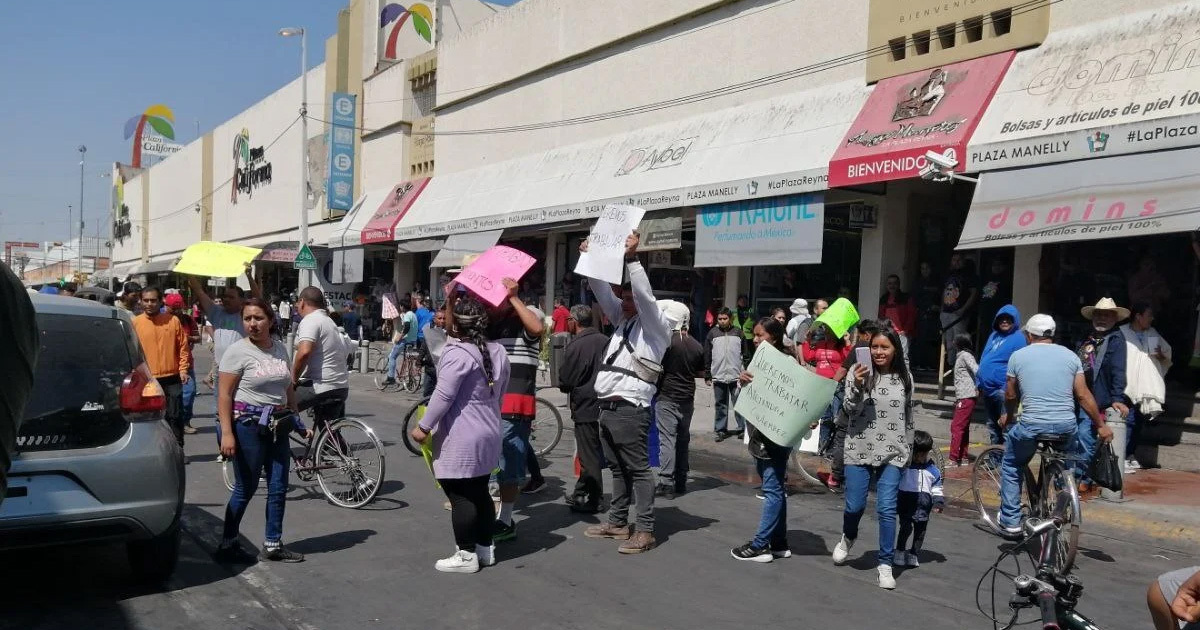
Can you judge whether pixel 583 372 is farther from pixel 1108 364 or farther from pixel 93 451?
pixel 1108 364

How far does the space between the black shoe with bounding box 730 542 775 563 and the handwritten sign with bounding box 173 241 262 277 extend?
4.69 meters

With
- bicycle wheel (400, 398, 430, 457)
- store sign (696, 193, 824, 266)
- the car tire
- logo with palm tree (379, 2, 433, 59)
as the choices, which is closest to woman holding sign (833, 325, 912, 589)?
the car tire

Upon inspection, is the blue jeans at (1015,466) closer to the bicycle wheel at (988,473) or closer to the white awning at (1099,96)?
the bicycle wheel at (988,473)

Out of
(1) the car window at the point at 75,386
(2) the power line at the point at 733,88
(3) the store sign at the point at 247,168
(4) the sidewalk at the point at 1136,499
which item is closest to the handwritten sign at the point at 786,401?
(4) the sidewalk at the point at 1136,499

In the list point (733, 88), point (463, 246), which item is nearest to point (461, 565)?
point (733, 88)

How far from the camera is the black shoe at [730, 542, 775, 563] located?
6.10m

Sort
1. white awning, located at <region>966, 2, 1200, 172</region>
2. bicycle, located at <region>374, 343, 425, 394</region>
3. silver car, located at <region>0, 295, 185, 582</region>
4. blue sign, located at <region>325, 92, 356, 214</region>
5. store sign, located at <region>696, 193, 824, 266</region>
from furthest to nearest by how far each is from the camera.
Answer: blue sign, located at <region>325, 92, 356, 214</region> → bicycle, located at <region>374, 343, 425, 394</region> → store sign, located at <region>696, 193, 824, 266</region> → white awning, located at <region>966, 2, 1200, 172</region> → silver car, located at <region>0, 295, 185, 582</region>

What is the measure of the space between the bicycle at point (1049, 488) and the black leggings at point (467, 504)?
2.97 m

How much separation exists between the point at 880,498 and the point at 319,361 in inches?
186

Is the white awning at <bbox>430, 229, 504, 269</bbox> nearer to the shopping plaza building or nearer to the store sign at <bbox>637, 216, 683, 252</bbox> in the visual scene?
the shopping plaza building

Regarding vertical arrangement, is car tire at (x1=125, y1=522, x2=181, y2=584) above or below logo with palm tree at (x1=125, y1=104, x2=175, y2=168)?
below

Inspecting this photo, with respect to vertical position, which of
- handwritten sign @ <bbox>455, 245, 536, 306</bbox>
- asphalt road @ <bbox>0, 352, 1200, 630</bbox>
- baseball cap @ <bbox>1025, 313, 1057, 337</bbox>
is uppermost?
handwritten sign @ <bbox>455, 245, 536, 306</bbox>

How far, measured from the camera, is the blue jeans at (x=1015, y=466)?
673 centimetres

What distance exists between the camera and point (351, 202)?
3012 cm
